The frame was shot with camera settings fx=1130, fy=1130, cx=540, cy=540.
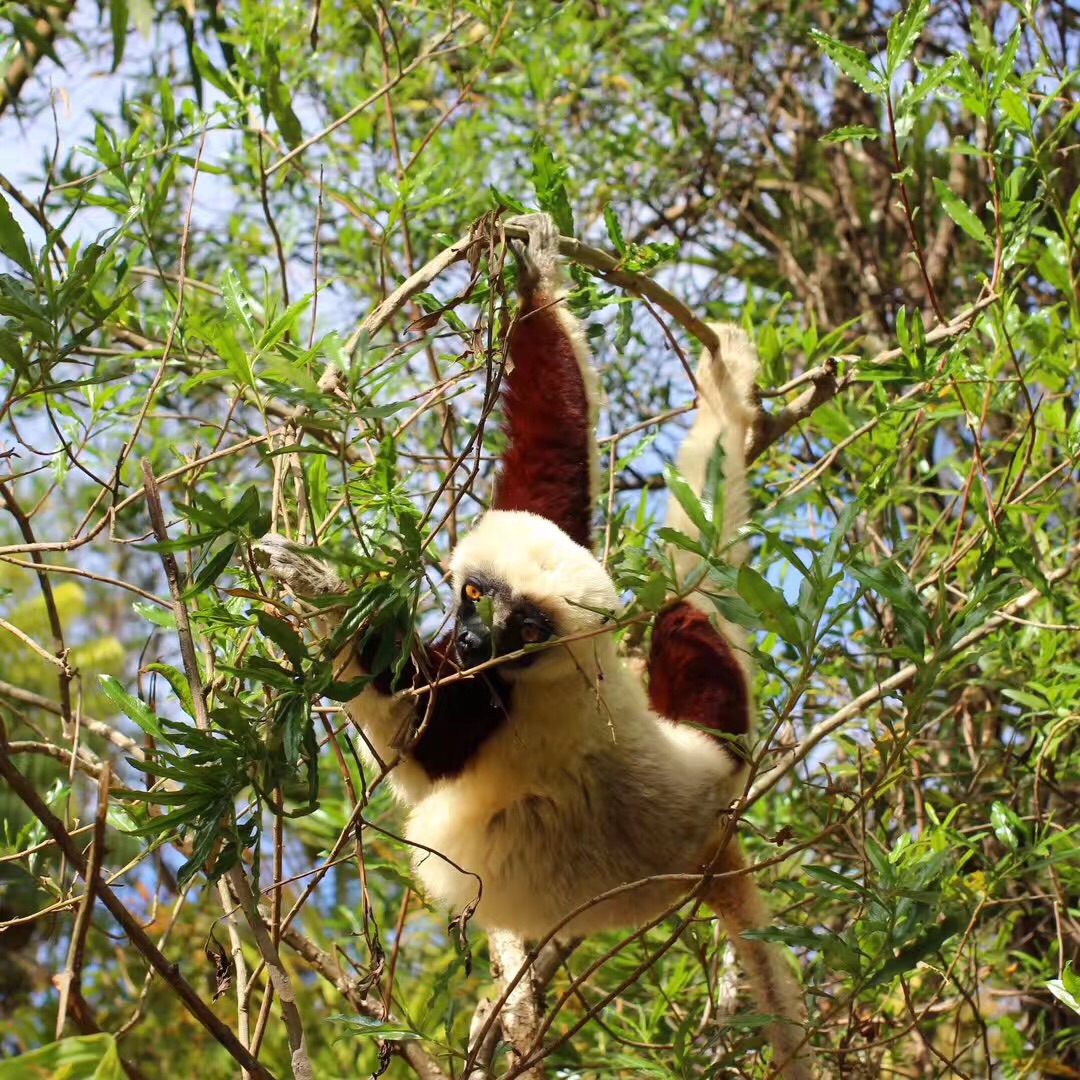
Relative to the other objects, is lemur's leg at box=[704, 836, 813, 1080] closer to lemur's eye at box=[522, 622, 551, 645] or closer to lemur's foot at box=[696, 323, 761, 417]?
lemur's eye at box=[522, 622, 551, 645]

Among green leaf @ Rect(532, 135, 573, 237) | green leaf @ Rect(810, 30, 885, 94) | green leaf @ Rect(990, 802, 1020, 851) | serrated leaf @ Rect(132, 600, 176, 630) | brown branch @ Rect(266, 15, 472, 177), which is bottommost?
green leaf @ Rect(990, 802, 1020, 851)

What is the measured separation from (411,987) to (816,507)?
286cm

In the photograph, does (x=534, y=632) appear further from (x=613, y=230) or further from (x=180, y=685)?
(x=613, y=230)

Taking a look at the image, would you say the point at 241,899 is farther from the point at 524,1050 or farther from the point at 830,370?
the point at 830,370

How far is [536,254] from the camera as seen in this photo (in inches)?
132

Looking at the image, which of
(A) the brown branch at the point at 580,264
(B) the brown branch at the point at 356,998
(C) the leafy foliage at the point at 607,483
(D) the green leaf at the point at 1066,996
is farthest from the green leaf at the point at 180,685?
(D) the green leaf at the point at 1066,996

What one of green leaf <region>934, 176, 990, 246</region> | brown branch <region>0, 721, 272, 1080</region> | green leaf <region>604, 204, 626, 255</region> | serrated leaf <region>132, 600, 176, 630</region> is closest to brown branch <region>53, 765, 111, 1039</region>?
brown branch <region>0, 721, 272, 1080</region>

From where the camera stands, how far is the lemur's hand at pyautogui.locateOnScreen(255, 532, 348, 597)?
2.49m

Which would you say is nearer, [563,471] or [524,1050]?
[524,1050]

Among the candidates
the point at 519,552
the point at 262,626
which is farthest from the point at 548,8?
the point at 262,626

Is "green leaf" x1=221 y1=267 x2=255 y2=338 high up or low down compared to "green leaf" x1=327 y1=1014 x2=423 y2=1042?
up

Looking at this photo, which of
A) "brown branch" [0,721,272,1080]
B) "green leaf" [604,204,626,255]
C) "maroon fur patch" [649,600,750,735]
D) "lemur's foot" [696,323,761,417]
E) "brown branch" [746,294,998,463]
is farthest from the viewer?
"lemur's foot" [696,323,761,417]

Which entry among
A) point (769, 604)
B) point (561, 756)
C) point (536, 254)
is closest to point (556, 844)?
point (561, 756)

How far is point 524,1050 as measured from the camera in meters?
3.10
